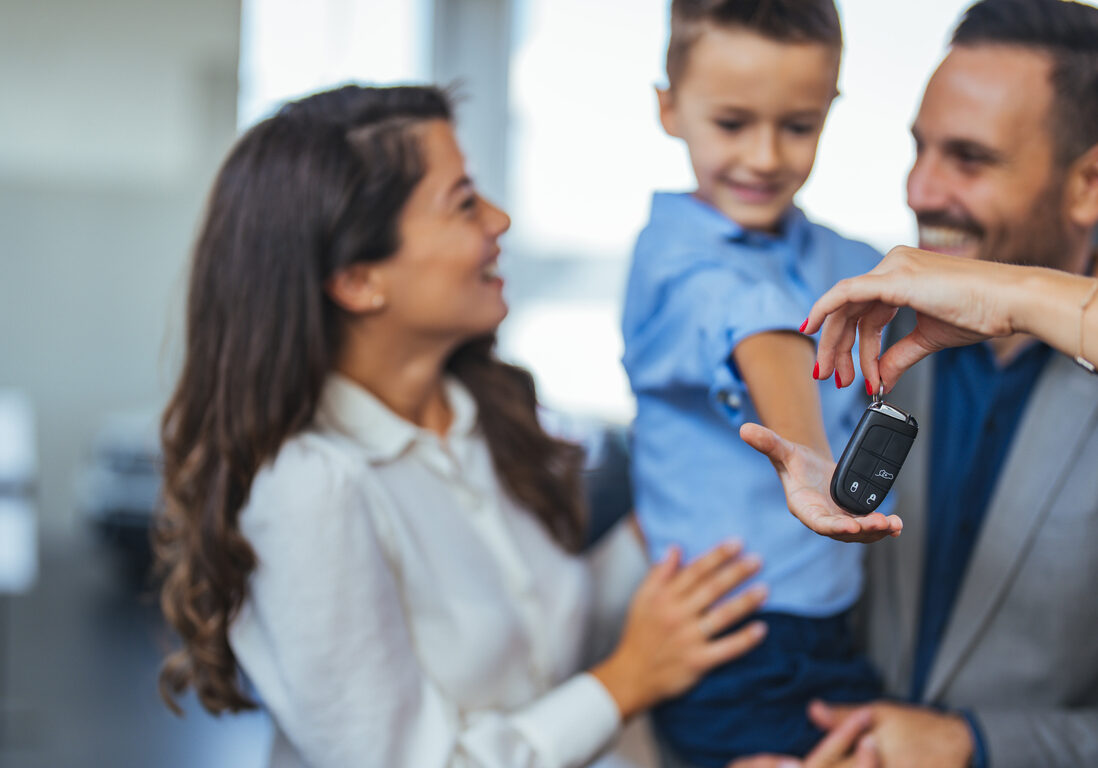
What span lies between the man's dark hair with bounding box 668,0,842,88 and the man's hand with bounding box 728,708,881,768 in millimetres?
525

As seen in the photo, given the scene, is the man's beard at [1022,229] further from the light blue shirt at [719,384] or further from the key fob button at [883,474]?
the key fob button at [883,474]

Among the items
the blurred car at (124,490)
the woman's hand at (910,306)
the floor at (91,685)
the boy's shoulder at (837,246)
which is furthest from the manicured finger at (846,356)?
the blurred car at (124,490)

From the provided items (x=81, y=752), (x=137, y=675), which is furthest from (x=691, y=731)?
(x=137, y=675)

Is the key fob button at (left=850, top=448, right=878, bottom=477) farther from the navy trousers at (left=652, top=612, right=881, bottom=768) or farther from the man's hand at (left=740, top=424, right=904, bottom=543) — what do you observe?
the navy trousers at (left=652, top=612, right=881, bottom=768)

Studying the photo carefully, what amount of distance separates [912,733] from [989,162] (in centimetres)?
45

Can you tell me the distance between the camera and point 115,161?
2.62m

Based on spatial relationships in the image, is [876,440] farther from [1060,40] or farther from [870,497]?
[1060,40]

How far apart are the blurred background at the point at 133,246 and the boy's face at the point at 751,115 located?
1.23 m

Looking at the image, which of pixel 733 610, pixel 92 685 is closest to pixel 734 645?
pixel 733 610

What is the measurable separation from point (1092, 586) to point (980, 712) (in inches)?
5.4

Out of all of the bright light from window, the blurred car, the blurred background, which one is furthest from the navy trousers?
the bright light from window

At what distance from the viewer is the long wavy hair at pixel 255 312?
0.85 metres

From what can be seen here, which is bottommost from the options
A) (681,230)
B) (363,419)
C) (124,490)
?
(124,490)

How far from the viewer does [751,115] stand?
2.20 ft
